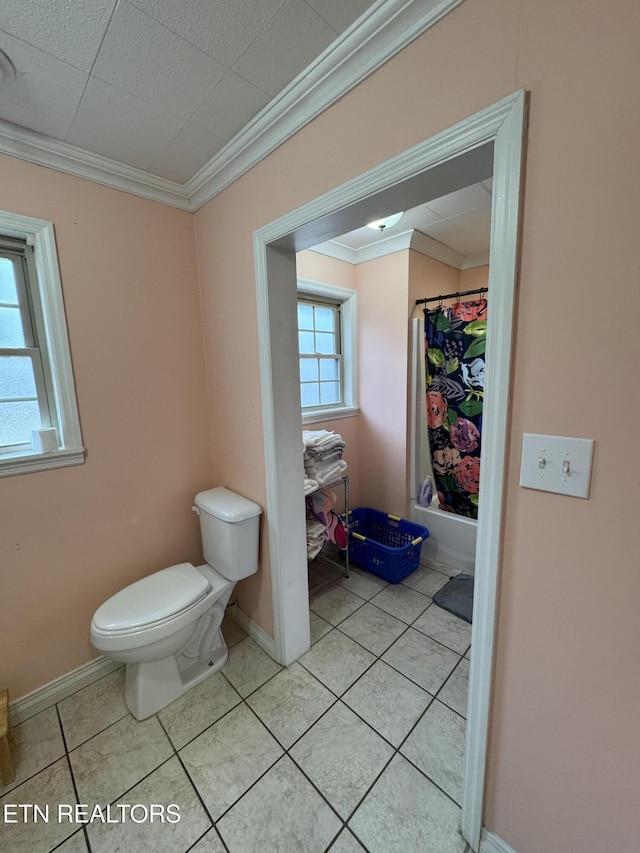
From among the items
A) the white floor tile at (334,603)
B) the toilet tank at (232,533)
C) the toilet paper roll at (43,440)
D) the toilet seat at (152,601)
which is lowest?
the white floor tile at (334,603)

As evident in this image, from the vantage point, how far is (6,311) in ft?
4.58

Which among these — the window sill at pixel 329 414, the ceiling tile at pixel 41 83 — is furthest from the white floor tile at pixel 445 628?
the ceiling tile at pixel 41 83

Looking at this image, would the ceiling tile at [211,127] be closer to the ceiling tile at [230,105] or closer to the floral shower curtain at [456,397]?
the ceiling tile at [230,105]

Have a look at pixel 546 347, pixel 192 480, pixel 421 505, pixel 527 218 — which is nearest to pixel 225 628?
pixel 192 480

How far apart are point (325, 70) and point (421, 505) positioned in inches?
97.8

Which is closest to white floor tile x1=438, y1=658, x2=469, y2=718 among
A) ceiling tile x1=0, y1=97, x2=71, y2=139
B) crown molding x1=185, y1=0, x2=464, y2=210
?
crown molding x1=185, y1=0, x2=464, y2=210

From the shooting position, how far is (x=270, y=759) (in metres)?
1.26

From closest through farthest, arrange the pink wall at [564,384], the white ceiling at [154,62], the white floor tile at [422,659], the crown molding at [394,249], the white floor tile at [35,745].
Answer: the pink wall at [564,384]
the white ceiling at [154,62]
the white floor tile at [35,745]
the white floor tile at [422,659]
the crown molding at [394,249]

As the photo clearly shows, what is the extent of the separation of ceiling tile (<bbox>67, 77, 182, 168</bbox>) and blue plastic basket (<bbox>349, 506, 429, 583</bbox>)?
2303 millimetres

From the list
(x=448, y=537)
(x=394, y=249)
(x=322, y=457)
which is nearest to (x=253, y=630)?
(x=322, y=457)

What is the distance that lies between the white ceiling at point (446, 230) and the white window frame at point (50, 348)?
1.61m

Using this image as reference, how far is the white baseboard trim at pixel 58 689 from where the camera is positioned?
144cm

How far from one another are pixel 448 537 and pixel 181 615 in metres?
1.86

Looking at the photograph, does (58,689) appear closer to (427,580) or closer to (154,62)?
(427,580)
